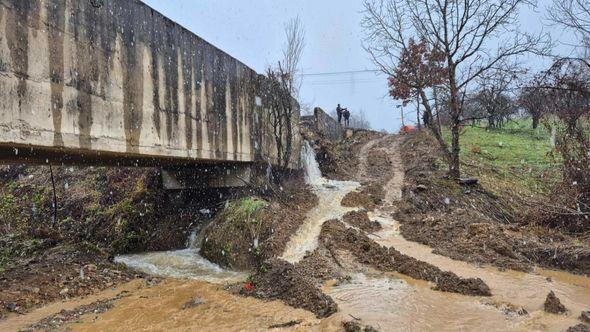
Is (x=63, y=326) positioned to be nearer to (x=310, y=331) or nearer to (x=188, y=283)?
(x=188, y=283)

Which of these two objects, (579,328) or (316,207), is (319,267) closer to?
(579,328)

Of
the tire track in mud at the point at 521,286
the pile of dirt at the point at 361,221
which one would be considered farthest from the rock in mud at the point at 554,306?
the pile of dirt at the point at 361,221

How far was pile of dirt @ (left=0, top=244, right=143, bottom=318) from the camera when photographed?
6.32 metres

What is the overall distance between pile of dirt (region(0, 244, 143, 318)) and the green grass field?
11.8m

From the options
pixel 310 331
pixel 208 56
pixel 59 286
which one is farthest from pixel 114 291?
pixel 208 56

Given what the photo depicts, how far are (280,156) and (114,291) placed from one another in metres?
7.00

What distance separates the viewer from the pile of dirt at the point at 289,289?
541 cm

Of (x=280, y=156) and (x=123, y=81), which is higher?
(x=123, y=81)

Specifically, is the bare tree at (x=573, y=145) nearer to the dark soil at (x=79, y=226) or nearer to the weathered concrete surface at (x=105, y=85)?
the weathered concrete surface at (x=105, y=85)

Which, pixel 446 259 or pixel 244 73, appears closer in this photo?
pixel 446 259

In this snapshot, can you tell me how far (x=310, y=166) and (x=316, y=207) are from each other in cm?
508

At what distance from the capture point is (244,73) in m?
10.8

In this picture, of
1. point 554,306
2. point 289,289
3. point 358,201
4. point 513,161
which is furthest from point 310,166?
point 554,306

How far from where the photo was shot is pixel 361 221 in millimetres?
10711
